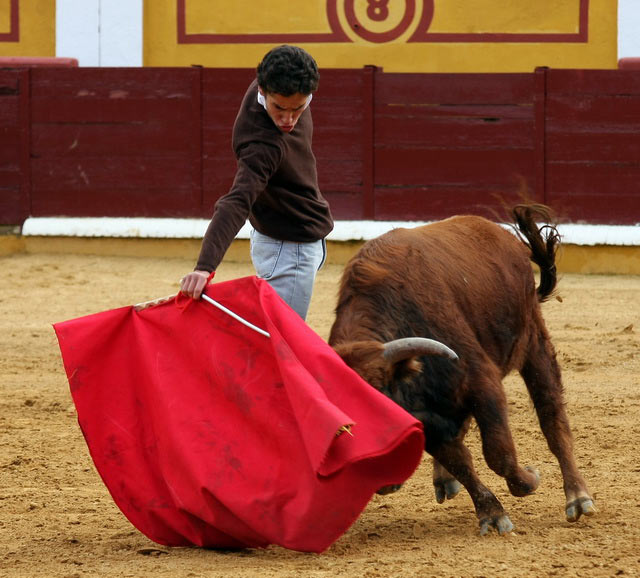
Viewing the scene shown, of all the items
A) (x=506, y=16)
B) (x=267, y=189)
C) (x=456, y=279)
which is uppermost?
(x=506, y=16)

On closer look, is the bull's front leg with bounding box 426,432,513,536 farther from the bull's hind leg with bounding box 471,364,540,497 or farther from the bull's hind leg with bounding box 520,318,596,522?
the bull's hind leg with bounding box 520,318,596,522

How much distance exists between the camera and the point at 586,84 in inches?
322

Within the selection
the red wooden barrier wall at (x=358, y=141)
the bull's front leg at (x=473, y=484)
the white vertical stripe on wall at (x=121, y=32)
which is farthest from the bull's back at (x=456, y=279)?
the white vertical stripe on wall at (x=121, y=32)

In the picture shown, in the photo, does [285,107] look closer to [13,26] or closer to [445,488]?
[445,488]

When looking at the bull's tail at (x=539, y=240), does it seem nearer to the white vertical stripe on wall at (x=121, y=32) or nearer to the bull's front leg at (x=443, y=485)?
the bull's front leg at (x=443, y=485)

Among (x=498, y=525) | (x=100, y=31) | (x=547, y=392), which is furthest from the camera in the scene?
(x=100, y=31)

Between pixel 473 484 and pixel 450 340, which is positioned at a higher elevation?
pixel 450 340

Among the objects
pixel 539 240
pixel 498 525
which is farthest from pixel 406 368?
pixel 539 240

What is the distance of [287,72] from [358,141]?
19.0 ft

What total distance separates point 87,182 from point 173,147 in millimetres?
711

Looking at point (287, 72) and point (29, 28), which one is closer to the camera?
point (287, 72)

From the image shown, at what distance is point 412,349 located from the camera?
A: 2.77 m

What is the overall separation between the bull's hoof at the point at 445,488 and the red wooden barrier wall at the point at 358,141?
5.07 m

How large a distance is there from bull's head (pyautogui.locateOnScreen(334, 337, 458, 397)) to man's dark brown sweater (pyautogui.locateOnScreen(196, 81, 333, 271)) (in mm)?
400
